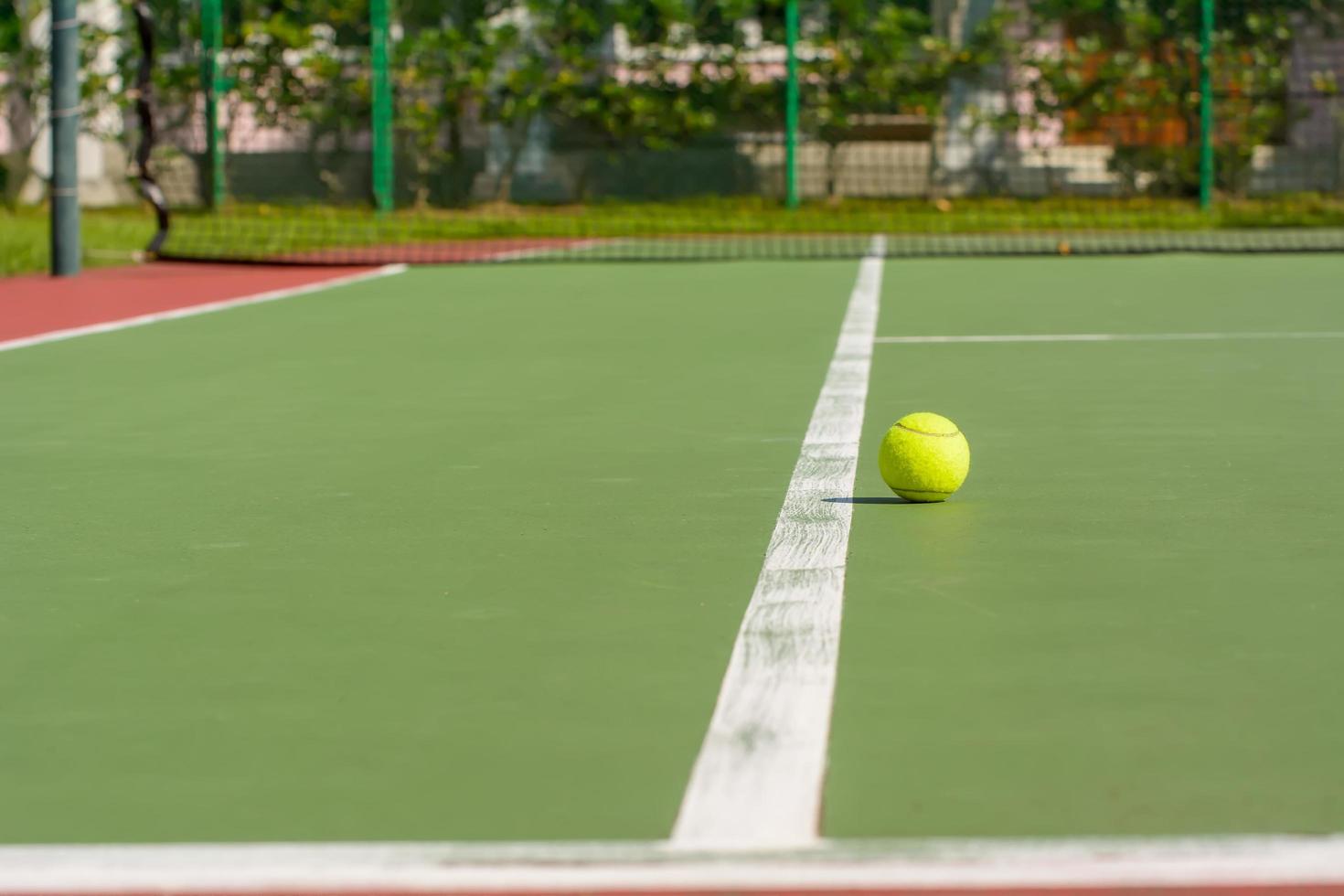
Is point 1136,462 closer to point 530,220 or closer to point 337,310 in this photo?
point 337,310

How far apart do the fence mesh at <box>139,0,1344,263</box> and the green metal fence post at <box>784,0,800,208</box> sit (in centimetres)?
4

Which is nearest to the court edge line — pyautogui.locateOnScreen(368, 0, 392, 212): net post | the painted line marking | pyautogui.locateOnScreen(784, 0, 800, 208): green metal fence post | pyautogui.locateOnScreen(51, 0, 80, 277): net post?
pyautogui.locateOnScreen(51, 0, 80, 277): net post

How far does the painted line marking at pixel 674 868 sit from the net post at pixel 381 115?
19.6 metres

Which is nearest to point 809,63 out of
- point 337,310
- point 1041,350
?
point 337,310

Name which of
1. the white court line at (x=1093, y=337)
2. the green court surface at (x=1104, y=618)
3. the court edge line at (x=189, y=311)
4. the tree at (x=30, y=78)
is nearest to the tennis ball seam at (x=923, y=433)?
the green court surface at (x=1104, y=618)

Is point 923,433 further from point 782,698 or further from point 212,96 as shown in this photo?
point 212,96

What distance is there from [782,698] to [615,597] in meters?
0.84

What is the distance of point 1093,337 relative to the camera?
10164 millimetres

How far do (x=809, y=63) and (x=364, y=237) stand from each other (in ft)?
16.2

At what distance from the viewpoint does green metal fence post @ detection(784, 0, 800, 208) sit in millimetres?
21916

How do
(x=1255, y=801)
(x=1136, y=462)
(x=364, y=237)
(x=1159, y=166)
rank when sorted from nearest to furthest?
(x=1255, y=801) < (x=1136, y=462) < (x=364, y=237) < (x=1159, y=166)

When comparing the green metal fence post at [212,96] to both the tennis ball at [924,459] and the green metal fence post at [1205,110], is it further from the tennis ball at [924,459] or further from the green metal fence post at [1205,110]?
the tennis ball at [924,459]

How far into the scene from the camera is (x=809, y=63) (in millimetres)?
23062

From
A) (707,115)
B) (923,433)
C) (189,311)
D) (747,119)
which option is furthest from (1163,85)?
(923,433)
